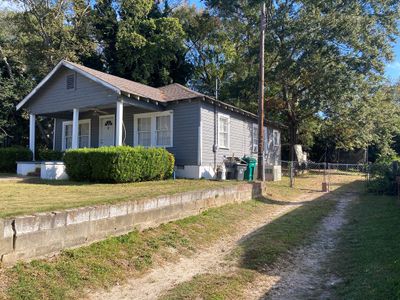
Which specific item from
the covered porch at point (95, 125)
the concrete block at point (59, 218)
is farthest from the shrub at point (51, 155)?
the concrete block at point (59, 218)

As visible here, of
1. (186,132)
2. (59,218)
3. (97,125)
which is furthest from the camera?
(97,125)

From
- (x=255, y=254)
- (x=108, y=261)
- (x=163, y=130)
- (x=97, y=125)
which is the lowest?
(x=255, y=254)

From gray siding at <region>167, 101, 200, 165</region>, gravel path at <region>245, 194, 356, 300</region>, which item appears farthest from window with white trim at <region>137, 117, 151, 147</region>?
gravel path at <region>245, 194, 356, 300</region>

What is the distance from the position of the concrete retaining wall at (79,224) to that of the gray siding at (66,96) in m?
8.69

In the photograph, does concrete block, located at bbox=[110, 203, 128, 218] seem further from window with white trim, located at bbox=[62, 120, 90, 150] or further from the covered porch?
window with white trim, located at bbox=[62, 120, 90, 150]

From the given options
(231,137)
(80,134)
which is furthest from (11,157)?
(231,137)

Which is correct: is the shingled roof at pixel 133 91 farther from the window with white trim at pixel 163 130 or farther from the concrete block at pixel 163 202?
the concrete block at pixel 163 202

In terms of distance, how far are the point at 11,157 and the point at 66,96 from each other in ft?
13.2

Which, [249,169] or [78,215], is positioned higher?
[249,169]

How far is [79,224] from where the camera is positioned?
6.22 metres

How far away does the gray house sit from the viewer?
53.8ft

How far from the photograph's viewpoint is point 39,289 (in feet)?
15.7

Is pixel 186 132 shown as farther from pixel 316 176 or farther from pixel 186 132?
pixel 316 176

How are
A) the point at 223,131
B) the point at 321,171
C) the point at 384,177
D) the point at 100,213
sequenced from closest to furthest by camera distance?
1. the point at 100,213
2. the point at 384,177
3. the point at 223,131
4. the point at 321,171
